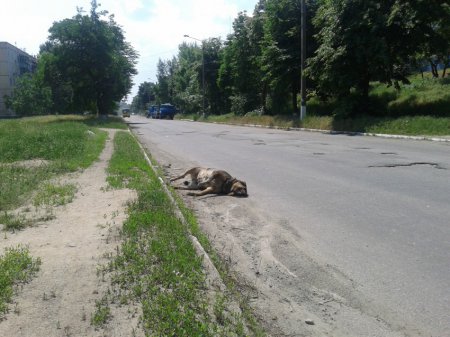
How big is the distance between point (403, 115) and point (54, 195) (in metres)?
22.0

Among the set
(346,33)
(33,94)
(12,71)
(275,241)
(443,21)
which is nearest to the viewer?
(275,241)

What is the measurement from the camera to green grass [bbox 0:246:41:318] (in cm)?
386

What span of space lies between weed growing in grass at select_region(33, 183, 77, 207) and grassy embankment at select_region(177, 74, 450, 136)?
17.6m

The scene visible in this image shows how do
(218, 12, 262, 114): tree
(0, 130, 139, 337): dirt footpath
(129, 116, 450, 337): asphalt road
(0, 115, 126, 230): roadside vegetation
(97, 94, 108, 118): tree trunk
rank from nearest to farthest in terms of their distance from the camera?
(0, 130, 139, 337): dirt footpath
(129, 116, 450, 337): asphalt road
(0, 115, 126, 230): roadside vegetation
(218, 12, 262, 114): tree
(97, 94, 108, 118): tree trunk

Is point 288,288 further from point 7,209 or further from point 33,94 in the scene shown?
point 33,94

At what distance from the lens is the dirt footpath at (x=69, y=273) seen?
346 cm

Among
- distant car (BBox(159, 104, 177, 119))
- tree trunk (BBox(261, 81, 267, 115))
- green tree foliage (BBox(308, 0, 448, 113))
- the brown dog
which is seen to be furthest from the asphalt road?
distant car (BBox(159, 104, 177, 119))

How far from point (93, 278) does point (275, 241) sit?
260cm

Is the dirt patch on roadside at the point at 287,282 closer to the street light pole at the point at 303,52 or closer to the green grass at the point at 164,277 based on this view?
the green grass at the point at 164,277

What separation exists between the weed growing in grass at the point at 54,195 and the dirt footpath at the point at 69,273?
23 cm

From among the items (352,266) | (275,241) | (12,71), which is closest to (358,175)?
(275,241)

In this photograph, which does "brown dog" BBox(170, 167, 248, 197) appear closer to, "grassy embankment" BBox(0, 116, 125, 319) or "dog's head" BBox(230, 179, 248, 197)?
"dog's head" BBox(230, 179, 248, 197)

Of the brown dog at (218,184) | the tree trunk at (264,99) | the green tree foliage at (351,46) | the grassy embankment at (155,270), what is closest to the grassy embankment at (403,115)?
the green tree foliage at (351,46)

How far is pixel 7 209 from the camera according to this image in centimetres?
716
